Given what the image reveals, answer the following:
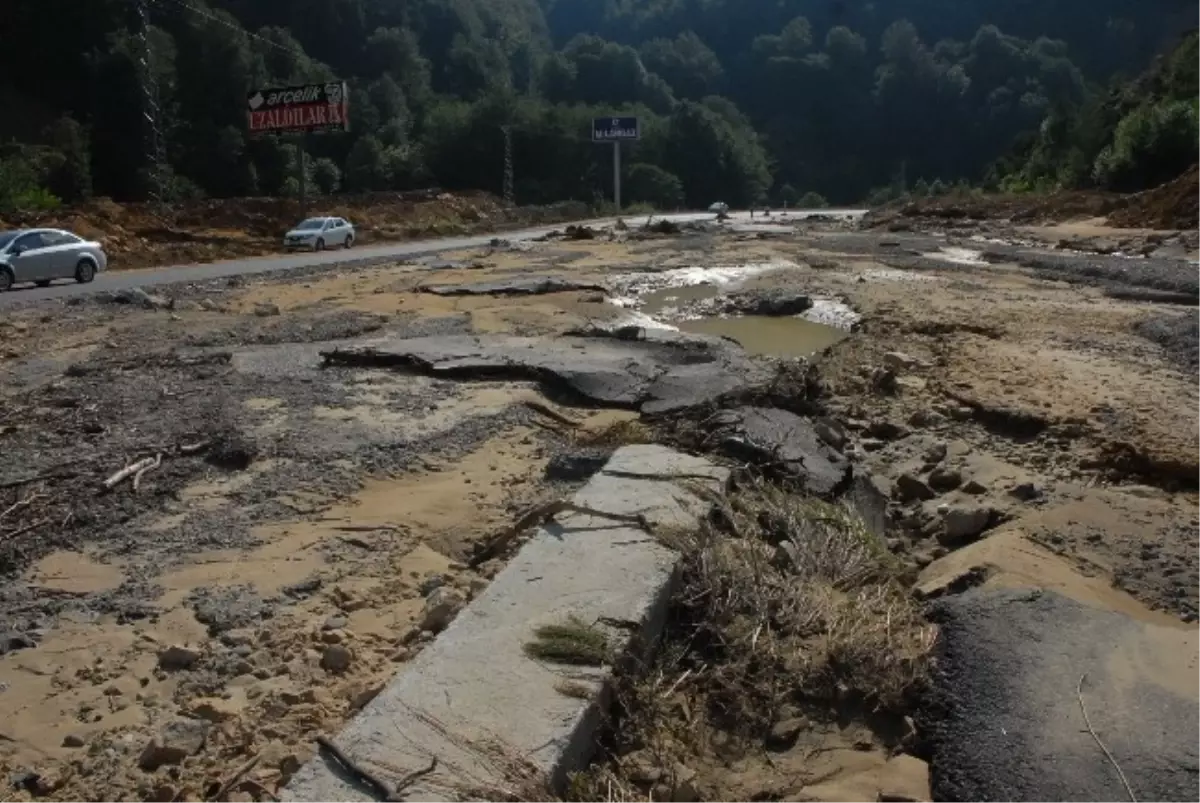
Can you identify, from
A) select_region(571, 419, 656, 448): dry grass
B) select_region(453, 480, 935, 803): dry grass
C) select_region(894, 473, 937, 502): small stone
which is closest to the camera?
select_region(453, 480, 935, 803): dry grass

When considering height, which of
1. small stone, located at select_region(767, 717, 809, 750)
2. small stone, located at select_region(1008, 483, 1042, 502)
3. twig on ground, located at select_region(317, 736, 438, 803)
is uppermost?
twig on ground, located at select_region(317, 736, 438, 803)

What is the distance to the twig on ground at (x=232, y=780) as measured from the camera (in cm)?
328

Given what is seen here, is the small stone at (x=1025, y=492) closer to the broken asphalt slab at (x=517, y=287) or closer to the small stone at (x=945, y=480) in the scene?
the small stone at (x=945, y=480)

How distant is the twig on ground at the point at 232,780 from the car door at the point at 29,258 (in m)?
19.5

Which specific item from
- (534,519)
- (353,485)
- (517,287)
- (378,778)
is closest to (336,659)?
(378,778)

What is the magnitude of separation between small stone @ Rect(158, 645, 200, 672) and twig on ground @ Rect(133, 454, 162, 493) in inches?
86.5

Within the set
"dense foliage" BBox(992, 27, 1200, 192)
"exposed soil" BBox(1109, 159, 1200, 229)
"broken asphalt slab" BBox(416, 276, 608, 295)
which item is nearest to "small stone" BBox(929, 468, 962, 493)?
"broken asphalt slab" BBox(416, 276, 608, 295)

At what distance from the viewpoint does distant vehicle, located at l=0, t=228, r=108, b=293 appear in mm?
19984

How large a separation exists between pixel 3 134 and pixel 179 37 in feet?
33.8

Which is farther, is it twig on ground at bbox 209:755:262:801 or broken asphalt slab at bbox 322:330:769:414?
broken asphalt slab at bbox 322:330:769:414

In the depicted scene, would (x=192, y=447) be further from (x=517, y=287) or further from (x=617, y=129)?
(x=617, y=129)

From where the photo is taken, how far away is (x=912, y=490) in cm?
681

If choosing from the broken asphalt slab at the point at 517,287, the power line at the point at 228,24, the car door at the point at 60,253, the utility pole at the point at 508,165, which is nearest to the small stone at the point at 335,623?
the broken asphalt slab at the point at 517,287

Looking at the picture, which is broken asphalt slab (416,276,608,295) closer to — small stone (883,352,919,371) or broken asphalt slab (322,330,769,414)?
broken asphalt slab (322,330,769,414)
